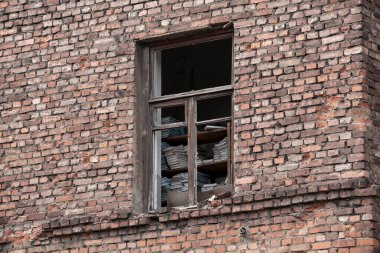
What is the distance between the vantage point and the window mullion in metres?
16.6

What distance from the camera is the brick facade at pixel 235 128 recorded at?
51.2ft

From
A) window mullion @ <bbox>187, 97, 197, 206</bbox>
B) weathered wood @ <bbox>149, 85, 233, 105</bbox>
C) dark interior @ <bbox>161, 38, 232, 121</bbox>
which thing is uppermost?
dark interior @ <bbox>161, 38, 232, 121</bbox>

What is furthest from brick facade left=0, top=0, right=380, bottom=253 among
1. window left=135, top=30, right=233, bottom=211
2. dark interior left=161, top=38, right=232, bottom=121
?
dark interior left=161, top=38, right=232, bottom=121

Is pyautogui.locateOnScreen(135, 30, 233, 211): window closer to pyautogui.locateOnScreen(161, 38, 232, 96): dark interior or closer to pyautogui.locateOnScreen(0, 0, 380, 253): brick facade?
pyautogui.locateOnScreen(161, 38, 232, 96): dark interior

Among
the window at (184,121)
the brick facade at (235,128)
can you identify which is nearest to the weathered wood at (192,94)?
the window at (184,121)

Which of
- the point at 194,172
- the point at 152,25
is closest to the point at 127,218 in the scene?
the point at 194,172

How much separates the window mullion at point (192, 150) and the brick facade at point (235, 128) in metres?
0.38

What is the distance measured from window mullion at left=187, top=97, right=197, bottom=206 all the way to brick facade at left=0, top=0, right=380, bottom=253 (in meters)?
0.38

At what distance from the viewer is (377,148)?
15.7m

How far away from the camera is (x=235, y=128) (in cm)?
1628

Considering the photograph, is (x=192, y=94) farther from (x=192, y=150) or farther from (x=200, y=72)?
(x=192, y=150)

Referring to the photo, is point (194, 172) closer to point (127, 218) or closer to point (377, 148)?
point (127, 218)

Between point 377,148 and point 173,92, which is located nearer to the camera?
point 377,148

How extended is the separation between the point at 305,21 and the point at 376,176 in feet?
5.91
